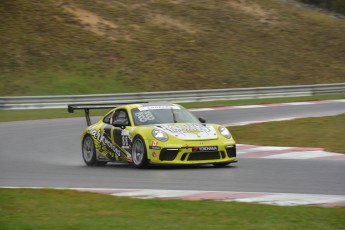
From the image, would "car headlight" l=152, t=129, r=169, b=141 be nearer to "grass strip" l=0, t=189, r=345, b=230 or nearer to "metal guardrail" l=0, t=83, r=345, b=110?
"grass strip" l=0, t=189, r=345, b=230

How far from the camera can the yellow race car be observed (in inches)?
535

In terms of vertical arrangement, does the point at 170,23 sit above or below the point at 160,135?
below

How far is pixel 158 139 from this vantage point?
13648mm

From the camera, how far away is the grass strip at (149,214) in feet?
24.8

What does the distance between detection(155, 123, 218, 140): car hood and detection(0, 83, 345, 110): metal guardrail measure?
1698 centimetres

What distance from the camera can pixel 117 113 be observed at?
1529 centimetres

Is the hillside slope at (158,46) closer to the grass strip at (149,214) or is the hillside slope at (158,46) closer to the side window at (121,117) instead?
the side window at (121,117)

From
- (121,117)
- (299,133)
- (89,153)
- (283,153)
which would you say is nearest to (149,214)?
(121,117)

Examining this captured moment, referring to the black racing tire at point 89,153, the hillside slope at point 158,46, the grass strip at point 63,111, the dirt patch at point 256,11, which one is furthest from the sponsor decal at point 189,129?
the dirt patch at point 256,11

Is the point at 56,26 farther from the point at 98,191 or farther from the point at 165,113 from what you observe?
the point at 98,191

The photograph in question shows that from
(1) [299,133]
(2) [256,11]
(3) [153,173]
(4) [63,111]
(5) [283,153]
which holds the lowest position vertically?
(2) [256,11]

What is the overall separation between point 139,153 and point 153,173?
39.1 inches

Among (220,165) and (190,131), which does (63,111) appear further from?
(190,131)

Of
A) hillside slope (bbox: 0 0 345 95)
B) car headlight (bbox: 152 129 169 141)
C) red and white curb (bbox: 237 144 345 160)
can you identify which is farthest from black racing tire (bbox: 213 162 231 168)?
hillside slope (bbox: 0 0 345 95)
